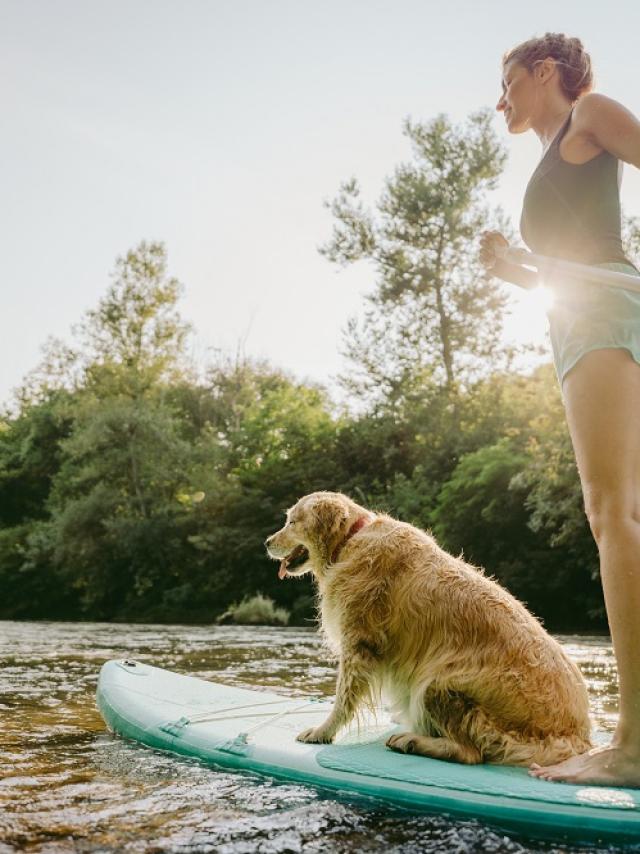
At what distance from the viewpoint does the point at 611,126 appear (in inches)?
118

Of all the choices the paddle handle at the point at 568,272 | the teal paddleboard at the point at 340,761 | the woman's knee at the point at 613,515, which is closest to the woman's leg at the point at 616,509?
the woman's knee at the point at 613,515

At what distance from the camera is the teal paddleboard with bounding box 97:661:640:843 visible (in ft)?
9.34

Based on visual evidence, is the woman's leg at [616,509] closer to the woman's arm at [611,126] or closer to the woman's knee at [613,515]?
the woman's knee at [613,515]

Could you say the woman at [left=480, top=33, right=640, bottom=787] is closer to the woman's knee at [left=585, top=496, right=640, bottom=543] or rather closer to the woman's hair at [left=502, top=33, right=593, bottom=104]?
the woman's knee at [left=585, top=496, right=640, bottom=543]

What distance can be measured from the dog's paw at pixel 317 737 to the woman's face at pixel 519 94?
2758mm

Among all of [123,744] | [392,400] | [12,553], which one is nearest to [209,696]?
[123,744]

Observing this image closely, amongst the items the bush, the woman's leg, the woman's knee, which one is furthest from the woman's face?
the bush

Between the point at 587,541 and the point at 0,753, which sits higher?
the point at 587,541

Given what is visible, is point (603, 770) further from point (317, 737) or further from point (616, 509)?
point (317, 737)

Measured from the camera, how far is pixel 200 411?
3959 cm

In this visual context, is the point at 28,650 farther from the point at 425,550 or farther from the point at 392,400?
the point at 392,400

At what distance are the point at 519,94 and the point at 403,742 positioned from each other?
8.85ft

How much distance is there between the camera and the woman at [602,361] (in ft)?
9.74

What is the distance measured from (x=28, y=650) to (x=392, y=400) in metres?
21.3
